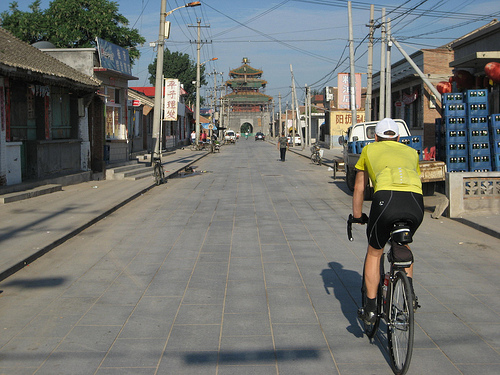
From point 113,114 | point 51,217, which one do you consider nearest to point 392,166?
point 51,217

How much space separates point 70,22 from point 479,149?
119 ft

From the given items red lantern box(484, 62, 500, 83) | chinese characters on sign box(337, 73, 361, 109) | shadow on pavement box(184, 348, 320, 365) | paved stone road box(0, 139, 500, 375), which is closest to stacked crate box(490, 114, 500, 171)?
paved stone road box(0, 139, 500, 375)

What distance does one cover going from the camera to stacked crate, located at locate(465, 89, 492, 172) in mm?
13258

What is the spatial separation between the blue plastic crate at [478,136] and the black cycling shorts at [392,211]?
32.3ft

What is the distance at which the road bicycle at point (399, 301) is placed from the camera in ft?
13.1

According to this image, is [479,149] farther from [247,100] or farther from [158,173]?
[247,100]

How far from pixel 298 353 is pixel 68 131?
16949 mm

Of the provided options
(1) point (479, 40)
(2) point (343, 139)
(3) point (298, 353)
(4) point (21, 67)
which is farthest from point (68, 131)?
(3) point (298, 353)

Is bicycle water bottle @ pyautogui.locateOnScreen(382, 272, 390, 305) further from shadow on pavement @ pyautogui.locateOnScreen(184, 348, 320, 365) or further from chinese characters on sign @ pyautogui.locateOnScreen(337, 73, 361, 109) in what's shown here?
chinese characters on sign @ pyautogui.locateOnScreen(337, 73, 361, 109)

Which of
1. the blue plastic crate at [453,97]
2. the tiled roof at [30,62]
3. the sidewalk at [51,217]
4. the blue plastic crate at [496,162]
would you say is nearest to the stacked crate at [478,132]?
the blue plastic crate at [496,162]

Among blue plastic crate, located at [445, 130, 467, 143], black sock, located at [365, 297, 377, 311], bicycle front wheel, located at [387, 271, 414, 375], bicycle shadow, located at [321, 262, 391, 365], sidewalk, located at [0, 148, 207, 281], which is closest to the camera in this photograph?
bicycle front wheel, located at [387, 271, 414, 375]

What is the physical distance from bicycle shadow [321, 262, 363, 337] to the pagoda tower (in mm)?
126926

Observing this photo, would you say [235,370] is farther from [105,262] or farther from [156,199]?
[156,199]

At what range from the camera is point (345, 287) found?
6660 millimetres
